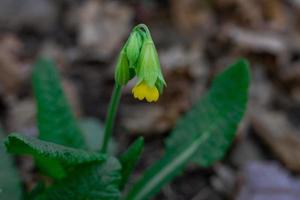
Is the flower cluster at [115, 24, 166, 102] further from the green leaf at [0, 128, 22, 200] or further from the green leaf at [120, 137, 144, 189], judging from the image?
the green leaf at [0, 128, 22, 200]

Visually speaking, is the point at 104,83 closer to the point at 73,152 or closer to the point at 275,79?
the point at 275,79

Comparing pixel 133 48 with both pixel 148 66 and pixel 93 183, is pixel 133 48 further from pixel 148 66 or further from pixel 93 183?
pixel 93 183

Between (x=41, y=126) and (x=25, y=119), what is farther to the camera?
(x=25, y=119)

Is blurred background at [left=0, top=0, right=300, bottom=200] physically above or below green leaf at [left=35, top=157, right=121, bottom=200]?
above

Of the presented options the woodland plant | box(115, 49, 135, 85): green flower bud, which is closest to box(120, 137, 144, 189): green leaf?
the woodland plant

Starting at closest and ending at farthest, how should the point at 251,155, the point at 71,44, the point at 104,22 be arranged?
1. the point at 251,155
2. the point at 71,44
3. the point at 104,22

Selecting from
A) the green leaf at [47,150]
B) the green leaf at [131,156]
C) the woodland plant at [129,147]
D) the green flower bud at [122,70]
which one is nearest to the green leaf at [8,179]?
the woodland plant at [129,147]

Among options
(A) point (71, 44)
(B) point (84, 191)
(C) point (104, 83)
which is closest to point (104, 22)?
(A) point (71, 44)
